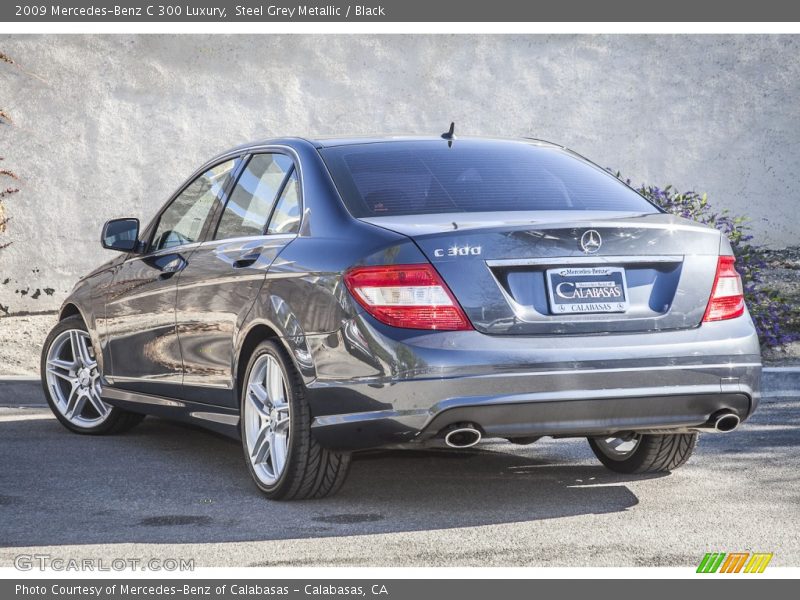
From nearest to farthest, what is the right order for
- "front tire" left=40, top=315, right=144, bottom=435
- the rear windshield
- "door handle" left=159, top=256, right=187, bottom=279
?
the rear windshield
"door handle" left=159, top=256, right=187, bottom=279
"front tire" left=40, top=315, right=144, bottom=435

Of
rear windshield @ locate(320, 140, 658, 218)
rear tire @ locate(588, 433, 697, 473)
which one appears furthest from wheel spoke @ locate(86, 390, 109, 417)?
rear tire @ locate(588, 433, 697, 473)

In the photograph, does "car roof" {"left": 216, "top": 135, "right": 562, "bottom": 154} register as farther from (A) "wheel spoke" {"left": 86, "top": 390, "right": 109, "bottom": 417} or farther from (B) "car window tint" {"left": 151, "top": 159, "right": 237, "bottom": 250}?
(A) "wheel spoke" {"left": 86, "top": 390, "right": 109, "bottom": 417}

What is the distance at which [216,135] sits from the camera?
41.5 feet

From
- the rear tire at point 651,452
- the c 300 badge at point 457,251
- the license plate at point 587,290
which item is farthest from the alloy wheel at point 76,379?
the license plate at point 587,290

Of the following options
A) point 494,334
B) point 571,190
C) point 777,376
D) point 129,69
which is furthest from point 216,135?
A: point 494,334

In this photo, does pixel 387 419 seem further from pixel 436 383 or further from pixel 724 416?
pixel 724 416

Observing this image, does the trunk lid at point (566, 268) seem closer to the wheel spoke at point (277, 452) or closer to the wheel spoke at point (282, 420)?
the wheel spoke at point (282, 420)

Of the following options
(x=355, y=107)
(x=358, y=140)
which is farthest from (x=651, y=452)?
(x=355, y=107)

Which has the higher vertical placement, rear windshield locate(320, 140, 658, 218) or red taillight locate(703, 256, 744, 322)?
rear windshield locate(320, 140, 658, 218)

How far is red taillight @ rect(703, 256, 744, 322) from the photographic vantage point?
5.43m

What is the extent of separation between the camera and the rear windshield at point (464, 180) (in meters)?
5.64

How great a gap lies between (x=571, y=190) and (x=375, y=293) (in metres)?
1.32

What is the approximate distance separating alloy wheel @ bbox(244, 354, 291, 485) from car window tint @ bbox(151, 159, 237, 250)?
44.1 inches

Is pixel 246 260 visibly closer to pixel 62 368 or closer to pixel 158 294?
pixel 158 294
